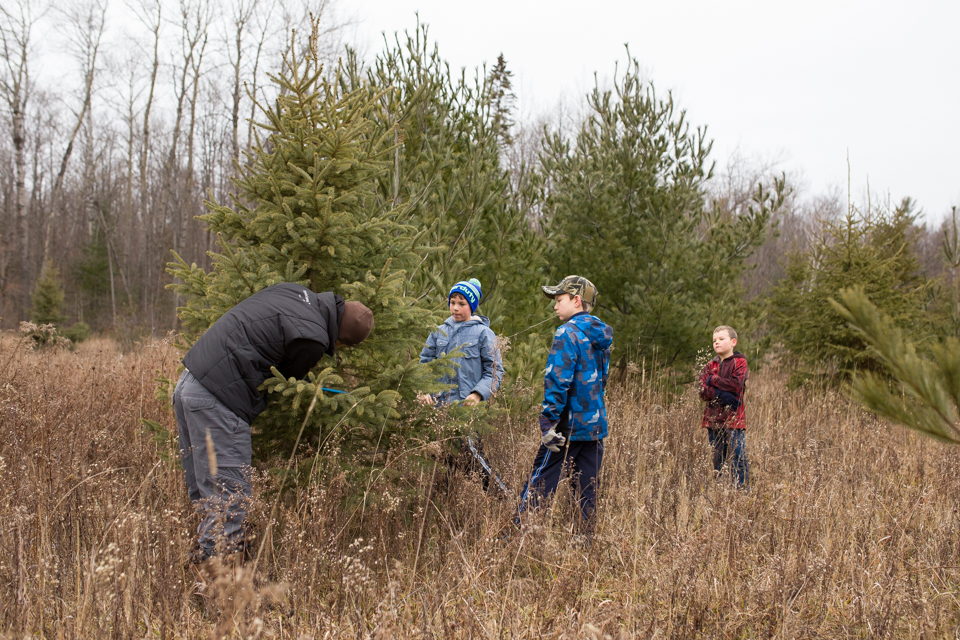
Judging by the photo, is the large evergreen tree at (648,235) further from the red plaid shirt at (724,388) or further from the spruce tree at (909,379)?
the spruce tree at (909,379)

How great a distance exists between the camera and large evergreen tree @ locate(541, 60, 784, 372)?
772 centimetres

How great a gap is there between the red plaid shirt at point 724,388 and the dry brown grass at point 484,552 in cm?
32

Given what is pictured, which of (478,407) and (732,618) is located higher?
(478,407)

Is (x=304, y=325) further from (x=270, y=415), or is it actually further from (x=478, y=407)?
(x=478, y=407)

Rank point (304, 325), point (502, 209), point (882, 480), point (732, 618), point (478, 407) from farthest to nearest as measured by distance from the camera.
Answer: point (502, 209), point (882, 480), point (478, 407), point (304, 325), point (732, 618)

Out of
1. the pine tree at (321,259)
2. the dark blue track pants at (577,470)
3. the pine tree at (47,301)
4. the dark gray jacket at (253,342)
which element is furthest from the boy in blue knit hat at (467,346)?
the pine tree at (47,301)

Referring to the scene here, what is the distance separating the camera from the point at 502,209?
262 inches

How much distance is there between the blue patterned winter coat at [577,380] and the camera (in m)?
3.54

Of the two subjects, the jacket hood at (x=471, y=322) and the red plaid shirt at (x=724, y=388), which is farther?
the red plaid shirt at (x=724, y=388)

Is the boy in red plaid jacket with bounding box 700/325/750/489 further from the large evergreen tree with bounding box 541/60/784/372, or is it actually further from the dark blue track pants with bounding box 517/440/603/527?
the large evergreen tree with bounding box 541/60/784/372

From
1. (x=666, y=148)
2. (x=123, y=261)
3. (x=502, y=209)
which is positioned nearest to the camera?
(x=502, y=209)

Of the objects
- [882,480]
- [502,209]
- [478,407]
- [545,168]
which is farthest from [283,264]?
[545,168]

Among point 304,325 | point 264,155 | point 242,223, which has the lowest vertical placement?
point 304,325

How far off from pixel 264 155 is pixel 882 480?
5089 mm
